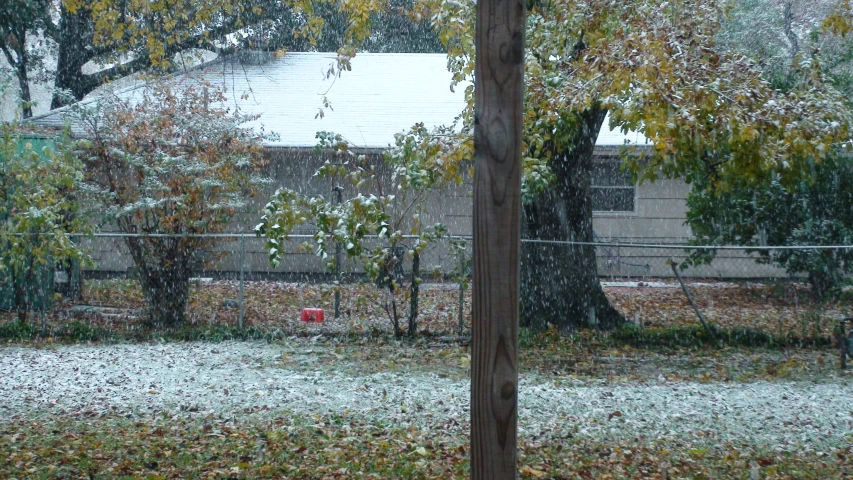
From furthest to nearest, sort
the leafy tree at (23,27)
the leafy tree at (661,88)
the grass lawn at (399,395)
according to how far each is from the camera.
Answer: the leafy tree at (23,27)
the leafy tree at (661,88)
the grass lawn at (399,395)

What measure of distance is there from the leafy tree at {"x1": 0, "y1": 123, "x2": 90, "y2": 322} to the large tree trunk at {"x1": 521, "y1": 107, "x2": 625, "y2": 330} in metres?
6.08

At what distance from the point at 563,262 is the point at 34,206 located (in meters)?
7.11

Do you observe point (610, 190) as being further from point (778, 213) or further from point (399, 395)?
point (399, 395)

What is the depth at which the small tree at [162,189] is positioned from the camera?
37.0 feet

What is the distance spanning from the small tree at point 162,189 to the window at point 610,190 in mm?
8294

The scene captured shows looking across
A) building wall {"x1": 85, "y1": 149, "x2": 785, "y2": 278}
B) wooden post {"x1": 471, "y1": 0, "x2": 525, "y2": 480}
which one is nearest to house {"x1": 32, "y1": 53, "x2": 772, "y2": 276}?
building wall {"x1": 85, "y1": 149, "x2": 785, "y2": 278}

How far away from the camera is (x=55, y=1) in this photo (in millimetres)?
15078

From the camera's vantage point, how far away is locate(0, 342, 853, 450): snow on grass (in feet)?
22.2

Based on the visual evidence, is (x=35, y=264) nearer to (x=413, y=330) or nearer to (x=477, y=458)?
(x=413, y=330)

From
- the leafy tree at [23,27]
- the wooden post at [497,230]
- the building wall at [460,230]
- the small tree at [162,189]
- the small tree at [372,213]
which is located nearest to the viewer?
the wooden post at [497,230]

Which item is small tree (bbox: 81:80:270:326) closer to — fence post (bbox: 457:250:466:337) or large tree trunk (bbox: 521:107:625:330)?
fence post (bbox: 457:250:466:337)

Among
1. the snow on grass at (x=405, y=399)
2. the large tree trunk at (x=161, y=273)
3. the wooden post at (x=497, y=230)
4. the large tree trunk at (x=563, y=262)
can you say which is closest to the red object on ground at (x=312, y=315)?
the large tree trunk at (x=161, y=273)

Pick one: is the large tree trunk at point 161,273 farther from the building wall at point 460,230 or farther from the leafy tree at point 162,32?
the building wall at point 460,230

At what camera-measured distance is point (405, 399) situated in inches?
305
